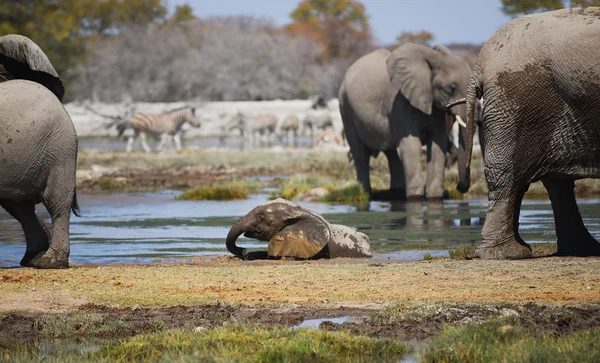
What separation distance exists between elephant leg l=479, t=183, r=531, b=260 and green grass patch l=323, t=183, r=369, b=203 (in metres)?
10.3

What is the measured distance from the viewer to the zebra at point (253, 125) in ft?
172

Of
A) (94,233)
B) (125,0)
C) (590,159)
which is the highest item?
(125,0)

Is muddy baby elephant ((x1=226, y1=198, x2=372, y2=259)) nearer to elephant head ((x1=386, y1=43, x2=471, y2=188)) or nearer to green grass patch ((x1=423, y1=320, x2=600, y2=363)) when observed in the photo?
green grass patch ((x1=423, y1=320, x2=600, y2=363))

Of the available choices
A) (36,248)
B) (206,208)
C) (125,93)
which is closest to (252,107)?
(125,93)

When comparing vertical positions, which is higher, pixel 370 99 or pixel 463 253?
pixel 370 99

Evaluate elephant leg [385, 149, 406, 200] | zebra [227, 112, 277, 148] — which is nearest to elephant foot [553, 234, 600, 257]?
elephant leg [385, 149, 406, 200]

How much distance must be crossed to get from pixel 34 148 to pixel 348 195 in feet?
38.2

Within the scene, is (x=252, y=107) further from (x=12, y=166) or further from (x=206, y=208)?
(x=12, y=166)

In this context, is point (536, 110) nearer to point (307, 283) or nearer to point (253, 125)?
point (307, 283)

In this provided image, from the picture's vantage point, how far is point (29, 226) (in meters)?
12.3

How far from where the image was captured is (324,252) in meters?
13.3

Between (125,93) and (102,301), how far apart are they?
76.3 m

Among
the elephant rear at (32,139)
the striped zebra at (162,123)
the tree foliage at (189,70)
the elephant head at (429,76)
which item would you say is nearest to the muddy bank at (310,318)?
the elephant rear at (32,139)

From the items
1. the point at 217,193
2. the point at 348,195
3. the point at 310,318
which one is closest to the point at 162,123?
the point at 217,193
